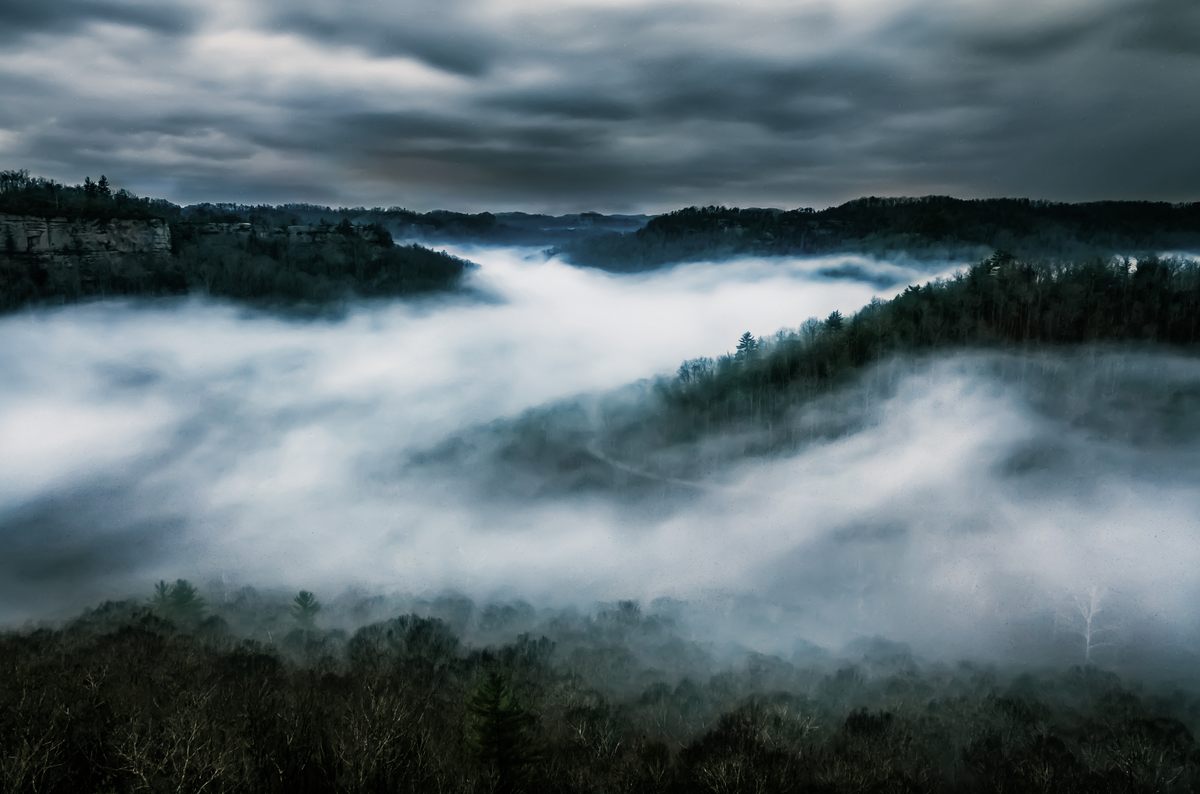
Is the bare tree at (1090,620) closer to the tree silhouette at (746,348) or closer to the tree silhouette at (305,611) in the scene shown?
the tree silhouette at (305,611)

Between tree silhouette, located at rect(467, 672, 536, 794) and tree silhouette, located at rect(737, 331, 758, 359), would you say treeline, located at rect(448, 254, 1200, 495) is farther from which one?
tree silhouette, located at rect(467, 672, 536, 794)

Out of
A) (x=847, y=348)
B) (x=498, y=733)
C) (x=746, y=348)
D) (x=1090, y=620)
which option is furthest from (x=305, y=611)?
(x=847, y=348)

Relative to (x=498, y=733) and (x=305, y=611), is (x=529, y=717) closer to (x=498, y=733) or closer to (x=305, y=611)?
(x=498, y=733)

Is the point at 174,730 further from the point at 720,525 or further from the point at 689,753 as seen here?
the point at 720,525

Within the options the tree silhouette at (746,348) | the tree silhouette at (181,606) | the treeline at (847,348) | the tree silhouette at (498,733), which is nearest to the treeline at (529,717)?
the tree silhouette at (498,733)

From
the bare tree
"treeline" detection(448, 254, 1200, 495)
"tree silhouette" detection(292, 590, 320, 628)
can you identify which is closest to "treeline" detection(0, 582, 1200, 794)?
"tree silhouette" detection(292, 590, 320, 628)

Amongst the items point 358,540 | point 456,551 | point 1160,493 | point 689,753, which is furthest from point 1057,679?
point 358,540

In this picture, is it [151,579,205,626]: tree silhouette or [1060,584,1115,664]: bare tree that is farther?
[1060,584,1115,664]: bare tree
